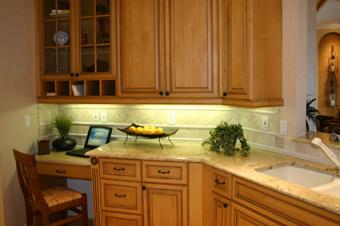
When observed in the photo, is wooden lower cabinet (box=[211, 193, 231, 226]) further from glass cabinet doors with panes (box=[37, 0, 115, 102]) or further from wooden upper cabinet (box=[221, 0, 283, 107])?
glass cabinet doors with panes (box=[37, 0, 115, 102])

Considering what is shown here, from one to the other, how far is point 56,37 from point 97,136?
1061 millimetres

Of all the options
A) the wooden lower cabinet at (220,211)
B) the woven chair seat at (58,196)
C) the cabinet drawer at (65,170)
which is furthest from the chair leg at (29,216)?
the wooden lower cabinet at (220,211)

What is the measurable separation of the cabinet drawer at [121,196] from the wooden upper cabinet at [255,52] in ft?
3.54

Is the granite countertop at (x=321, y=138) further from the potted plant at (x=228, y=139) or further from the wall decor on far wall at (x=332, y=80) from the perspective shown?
the wall decor on far wall at (x=332, y=80)

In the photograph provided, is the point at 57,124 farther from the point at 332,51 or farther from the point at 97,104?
the point at 332,51

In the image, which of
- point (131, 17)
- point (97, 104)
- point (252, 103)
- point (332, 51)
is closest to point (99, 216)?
point (97, 104)

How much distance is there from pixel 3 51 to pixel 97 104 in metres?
0.95

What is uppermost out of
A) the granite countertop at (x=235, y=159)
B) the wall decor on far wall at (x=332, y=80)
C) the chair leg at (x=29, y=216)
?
the wall decor on far wall at (x=332, y=80)

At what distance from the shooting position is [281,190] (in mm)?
1752

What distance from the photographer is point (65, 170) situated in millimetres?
2969

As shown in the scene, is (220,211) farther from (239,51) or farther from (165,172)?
(239,51)

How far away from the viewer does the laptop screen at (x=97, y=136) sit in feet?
10.9

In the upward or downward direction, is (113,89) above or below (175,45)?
below

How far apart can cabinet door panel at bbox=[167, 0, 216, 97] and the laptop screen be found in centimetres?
88
